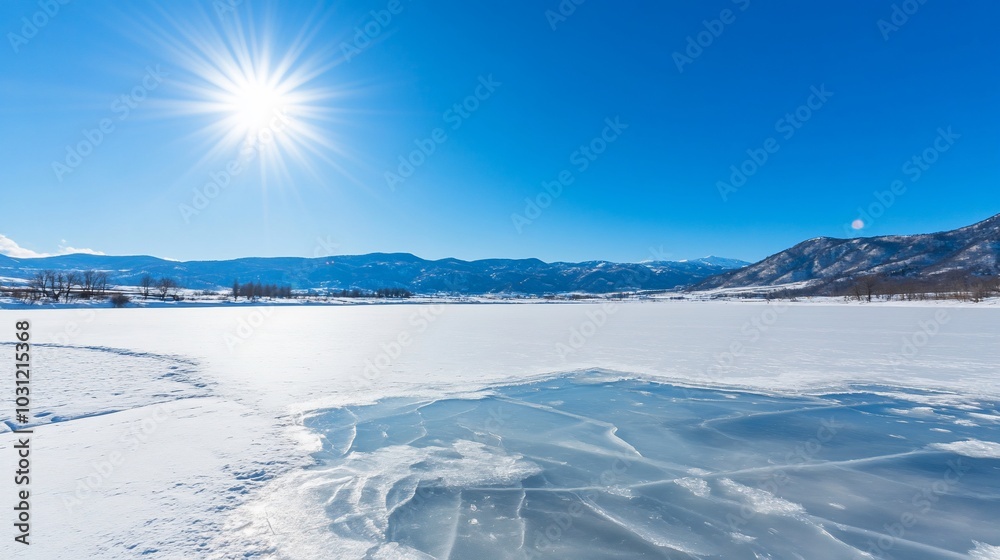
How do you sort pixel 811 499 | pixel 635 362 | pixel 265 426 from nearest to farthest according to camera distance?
pixel 811 499 → pixel 265 426 → pixel 635 362

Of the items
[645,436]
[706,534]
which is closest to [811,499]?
[706,534]

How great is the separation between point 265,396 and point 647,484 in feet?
24.0

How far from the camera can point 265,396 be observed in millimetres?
8375

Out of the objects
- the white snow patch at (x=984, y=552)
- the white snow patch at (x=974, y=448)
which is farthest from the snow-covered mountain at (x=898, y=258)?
the white snow patch at (x=984, y=552)

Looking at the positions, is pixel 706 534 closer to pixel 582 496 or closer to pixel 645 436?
pixel 582 496

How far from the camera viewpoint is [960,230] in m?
175

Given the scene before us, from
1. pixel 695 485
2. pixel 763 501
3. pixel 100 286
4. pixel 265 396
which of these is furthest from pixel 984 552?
pixel 100 286

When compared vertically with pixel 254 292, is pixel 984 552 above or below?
below

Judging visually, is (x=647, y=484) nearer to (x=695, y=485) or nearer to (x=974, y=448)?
(x=695, y=485)

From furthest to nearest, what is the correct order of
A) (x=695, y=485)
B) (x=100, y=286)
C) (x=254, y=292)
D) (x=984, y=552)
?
(x=254, y=292) < (x=100, y=286) < (x=695, y=485) < (x=984, y=552)

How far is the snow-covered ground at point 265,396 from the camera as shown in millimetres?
3672

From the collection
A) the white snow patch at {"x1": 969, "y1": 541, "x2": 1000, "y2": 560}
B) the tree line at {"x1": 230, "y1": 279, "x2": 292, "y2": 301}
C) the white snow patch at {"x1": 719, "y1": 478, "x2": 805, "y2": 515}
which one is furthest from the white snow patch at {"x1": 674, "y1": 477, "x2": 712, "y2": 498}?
the tree line at {"x1": 230, "y1": 279, "x2": 292, "y2": 301}

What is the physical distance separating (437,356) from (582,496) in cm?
1002

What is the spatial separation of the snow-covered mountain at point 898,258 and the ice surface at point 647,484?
501 feet
